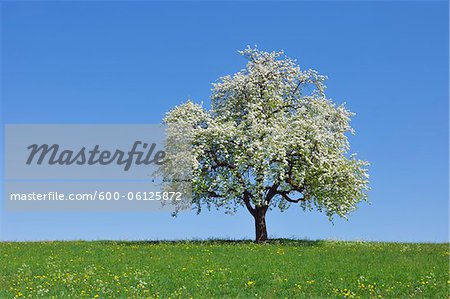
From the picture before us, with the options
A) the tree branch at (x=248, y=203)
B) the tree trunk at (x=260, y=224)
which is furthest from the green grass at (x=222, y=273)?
the tree branch at (x=248, y=203)

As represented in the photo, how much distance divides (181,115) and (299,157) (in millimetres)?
8448

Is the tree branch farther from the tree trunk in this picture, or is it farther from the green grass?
the green grass

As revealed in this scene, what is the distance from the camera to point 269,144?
3672 centimetres

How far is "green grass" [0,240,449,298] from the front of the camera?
20.1 metres

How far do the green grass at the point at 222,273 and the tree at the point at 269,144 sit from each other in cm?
572

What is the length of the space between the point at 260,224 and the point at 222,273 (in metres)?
16.2

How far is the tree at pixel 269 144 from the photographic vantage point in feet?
122

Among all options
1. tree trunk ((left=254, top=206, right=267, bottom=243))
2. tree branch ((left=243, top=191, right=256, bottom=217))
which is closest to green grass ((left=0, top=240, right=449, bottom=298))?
tree trunk ((left=254, top=206, right=267, bottom=243))

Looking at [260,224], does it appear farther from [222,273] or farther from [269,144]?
[222,273]

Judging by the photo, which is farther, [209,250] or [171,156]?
[171,156]

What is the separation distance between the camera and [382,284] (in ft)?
70.8

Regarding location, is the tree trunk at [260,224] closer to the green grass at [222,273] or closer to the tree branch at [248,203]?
the tree branch at [248,203]

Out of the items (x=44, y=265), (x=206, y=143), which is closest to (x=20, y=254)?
(x=44, y=265)

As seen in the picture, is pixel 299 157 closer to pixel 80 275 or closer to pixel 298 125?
pixel 298 125
